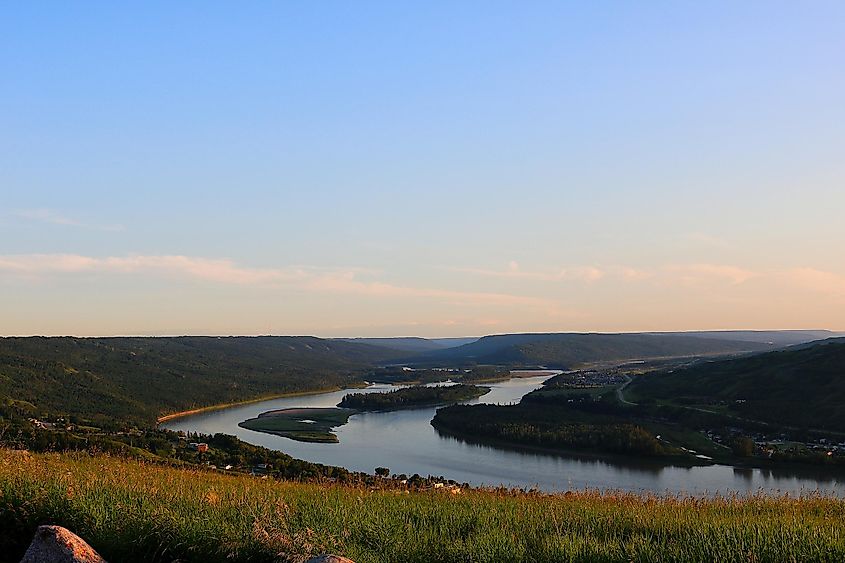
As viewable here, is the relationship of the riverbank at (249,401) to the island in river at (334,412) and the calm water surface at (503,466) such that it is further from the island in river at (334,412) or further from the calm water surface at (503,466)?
the calm water surface at (503,466)

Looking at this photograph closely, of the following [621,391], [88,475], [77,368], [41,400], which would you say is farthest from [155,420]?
[88,475]

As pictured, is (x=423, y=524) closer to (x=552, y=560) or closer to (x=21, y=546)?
(x=552, y=560)

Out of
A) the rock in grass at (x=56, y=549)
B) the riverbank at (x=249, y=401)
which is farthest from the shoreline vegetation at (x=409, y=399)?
the rock in grass at (x=56, y=549)

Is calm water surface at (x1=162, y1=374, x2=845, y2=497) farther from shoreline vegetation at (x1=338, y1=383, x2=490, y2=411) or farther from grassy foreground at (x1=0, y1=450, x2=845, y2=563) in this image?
shoreline vegetation at (x1=338, y1=383, x2=490, y2=411)

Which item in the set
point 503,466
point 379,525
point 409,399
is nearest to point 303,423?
point 409,399

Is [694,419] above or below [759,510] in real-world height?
below

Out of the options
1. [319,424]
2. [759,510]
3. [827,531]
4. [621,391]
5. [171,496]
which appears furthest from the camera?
[621,391]

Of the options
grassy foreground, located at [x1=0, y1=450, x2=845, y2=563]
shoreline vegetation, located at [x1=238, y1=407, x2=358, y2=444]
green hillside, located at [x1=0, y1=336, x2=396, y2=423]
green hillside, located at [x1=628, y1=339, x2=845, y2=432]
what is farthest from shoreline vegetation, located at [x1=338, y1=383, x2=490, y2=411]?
grassy foreground, located at [x1=0, y1=450, x2=845, y2=563]
